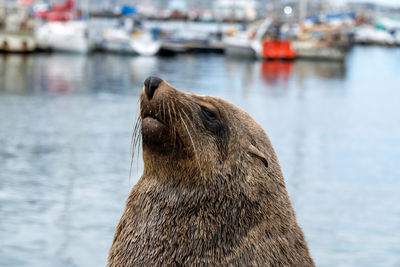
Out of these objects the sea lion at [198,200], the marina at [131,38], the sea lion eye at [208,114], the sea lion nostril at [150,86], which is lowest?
the marina at [131,38]

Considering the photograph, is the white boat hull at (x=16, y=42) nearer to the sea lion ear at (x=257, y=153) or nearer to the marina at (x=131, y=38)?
the marina at (x=131, y=38)

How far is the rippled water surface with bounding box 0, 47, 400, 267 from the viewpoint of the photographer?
886 cm

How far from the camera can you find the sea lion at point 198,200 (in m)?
3.69

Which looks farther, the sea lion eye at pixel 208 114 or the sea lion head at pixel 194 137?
the sea lion eye at pixel 208 114

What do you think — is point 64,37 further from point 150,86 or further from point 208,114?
point 150,86

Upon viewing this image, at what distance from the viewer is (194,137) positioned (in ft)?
12.6

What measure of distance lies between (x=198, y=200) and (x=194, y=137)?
35cm

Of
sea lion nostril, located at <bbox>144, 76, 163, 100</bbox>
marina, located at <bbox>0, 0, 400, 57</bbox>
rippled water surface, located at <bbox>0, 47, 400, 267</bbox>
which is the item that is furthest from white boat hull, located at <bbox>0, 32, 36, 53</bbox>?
sea lion nostril, located at <bbox>144, 76, 163, 100</bbox>

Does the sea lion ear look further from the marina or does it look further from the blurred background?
the marina

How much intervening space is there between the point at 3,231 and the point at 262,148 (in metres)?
5.85

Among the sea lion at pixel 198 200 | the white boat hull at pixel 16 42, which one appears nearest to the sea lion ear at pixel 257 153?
the sea lion at pixel 198 200

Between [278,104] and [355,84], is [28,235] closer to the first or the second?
[278,104]

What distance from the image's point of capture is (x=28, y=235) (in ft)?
29.0

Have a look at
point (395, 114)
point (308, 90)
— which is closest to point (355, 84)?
point (308, 90)
